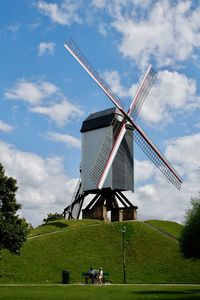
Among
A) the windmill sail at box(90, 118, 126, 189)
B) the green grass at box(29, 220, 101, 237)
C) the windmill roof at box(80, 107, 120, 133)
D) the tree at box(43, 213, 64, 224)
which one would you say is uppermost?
the windmill roof at box(80, 107, 120, 133)

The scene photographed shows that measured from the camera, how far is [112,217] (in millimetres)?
75438

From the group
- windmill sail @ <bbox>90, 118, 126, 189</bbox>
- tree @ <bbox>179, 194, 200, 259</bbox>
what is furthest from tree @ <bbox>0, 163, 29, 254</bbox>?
windmill sail @ <bbox>90, 118, 126, 189</bbox>

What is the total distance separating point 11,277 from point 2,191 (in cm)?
1361

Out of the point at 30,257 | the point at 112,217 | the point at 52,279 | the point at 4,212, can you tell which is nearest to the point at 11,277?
the point at 52,279

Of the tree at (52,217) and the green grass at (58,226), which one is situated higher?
the tree at (52,217)

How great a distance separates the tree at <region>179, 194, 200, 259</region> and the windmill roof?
31973 mm

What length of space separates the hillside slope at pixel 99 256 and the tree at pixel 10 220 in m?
8.56

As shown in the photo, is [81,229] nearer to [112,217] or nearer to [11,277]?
[112,217]

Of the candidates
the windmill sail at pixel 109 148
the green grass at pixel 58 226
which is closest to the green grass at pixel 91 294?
the green grass at pixel 58 226

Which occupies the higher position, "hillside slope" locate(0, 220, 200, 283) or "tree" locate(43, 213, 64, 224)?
"tree" locate(43, 213, 64, 224)

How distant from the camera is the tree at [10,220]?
120 ft

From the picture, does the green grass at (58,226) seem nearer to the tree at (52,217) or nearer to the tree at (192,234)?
the tree at (192,234)

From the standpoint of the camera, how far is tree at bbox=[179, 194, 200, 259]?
4225cm

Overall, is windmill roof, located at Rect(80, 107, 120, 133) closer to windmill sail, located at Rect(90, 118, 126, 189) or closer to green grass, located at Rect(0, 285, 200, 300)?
windmill sail, located at Rect(90, 118, 126, 189)
